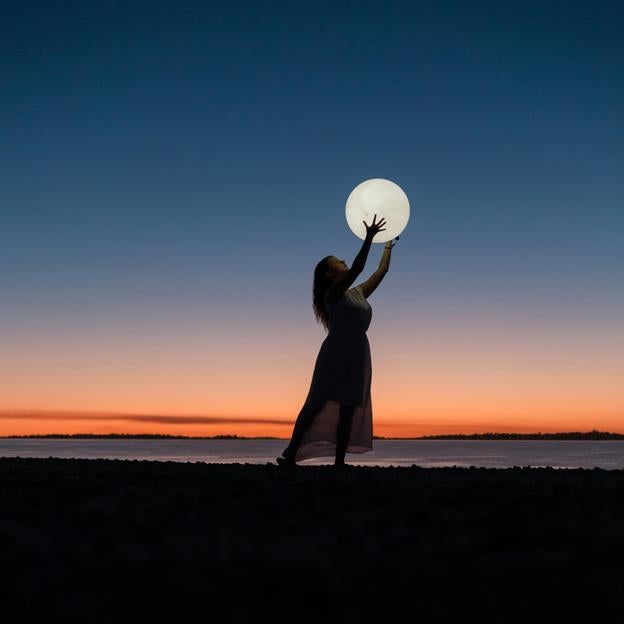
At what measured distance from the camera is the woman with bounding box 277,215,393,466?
9.85m

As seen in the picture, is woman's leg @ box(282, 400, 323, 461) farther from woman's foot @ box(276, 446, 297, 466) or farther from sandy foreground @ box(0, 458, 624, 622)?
sandy foreground @ box(0, 458, 624, 622)

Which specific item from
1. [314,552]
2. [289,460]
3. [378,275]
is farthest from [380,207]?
[314,552]

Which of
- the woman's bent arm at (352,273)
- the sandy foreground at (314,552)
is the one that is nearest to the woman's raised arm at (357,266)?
the woman's bent arm at (352,273)

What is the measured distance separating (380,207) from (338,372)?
202cm

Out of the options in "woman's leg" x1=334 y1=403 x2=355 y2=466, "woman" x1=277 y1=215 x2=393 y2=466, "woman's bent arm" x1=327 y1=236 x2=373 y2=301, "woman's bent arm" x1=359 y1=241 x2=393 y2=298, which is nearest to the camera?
"woman's bent arm" x1=327 y1=236 x2=373 y2=301

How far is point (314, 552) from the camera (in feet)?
11.7

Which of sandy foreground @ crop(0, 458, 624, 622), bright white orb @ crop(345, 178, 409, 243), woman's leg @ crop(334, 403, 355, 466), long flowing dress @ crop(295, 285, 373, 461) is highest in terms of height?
bright white orb @ crop(345, 178, 409, 243)

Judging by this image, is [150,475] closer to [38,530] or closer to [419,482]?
[419,482]

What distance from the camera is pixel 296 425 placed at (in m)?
10.0

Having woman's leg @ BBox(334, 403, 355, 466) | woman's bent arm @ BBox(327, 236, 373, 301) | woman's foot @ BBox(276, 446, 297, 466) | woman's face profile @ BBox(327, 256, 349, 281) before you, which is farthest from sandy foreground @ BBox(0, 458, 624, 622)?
woman's face profile @ BBox(327, 256, 349, 281)

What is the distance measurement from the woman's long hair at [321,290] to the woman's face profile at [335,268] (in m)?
0.04

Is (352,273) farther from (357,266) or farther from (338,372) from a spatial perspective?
(338,372)

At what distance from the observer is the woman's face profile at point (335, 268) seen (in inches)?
400

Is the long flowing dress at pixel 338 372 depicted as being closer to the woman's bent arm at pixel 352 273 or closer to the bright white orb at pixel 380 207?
the woman's bent arm at pixel 352 273
